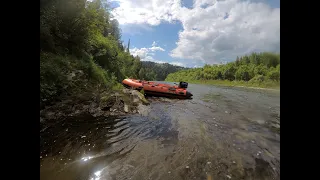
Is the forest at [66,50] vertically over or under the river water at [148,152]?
over

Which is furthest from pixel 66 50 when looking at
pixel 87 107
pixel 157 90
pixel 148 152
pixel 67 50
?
pixel 148 152

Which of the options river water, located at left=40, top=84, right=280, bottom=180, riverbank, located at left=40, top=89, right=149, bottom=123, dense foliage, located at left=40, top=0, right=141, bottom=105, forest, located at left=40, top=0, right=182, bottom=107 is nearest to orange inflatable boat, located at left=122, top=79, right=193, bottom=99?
dense foliage, located at left=40, top=0, right=141, bottom=105

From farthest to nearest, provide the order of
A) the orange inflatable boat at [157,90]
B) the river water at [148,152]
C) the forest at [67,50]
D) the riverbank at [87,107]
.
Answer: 1. the orange inflatable boat at [157,90]
2. the forest at [67,50]
3. the riverbank at [87,107]
4. the river water at [148,152]

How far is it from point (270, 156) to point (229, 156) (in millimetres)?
1124

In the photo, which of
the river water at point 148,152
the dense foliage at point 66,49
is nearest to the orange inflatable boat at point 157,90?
the dense foliage at point 66,49

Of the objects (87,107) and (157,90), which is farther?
(157,90)

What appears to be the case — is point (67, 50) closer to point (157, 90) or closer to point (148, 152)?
point (157, 90)

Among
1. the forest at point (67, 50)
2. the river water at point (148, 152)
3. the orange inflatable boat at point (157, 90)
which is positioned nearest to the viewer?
the river water at point (148, 152)

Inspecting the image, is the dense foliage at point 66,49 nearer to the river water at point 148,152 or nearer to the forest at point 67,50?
the forest at point 67,50

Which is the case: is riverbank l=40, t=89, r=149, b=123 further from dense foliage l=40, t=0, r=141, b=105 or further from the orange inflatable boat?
the orange inflatable boat

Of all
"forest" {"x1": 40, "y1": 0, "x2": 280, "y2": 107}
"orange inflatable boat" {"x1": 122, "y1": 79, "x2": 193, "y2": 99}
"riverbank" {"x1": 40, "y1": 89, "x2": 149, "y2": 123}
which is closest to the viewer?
"riverbank" {"x1": 40, "y1": 89, "x2": 149, "y2": 123}

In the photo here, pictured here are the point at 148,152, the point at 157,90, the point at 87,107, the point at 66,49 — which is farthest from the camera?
the point at 157,90
